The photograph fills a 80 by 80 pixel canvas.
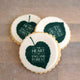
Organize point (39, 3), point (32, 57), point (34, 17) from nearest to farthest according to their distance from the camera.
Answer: point (32, 57) → point (34, 17) → point (39, 3)

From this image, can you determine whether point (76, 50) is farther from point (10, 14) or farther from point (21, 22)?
point (10, 14)

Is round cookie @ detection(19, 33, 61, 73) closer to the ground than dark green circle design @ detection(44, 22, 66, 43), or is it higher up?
closer to the ground

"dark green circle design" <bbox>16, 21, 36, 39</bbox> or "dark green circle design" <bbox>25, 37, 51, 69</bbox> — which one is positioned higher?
"dark green circle design" <bbox>16, 21, 36, 39</bbox>

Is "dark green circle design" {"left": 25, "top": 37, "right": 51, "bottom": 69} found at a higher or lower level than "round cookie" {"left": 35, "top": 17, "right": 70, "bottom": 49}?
lower

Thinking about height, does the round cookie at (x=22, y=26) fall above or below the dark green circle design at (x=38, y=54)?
above

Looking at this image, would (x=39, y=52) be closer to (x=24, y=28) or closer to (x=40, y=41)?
(x=40, y=41)

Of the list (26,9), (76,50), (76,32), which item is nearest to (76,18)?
(76,32)
